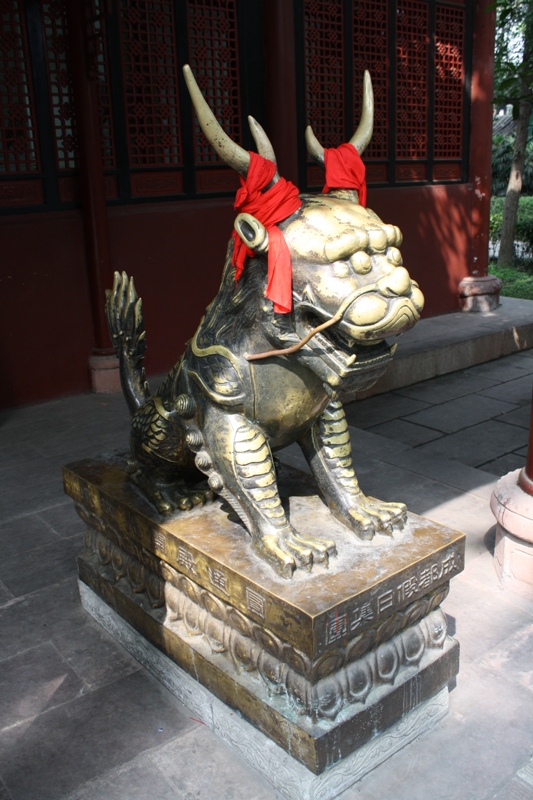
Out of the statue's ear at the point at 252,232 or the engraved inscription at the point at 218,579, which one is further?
the engraved inscription at the point at 218,579

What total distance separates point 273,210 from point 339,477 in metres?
0.92

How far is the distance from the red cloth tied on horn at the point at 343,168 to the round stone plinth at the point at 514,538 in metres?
1.77

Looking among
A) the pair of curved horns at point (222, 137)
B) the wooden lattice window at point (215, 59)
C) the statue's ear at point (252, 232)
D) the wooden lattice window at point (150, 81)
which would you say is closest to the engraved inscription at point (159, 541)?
the statue's ear at point (252, 232)

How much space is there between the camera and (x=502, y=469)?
4.72 metres

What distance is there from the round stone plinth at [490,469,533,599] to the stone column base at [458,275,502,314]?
5.73 metres

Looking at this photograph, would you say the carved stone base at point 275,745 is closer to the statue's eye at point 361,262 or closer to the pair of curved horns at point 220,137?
the statue's eye at point 361,262

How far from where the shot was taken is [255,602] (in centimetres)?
211

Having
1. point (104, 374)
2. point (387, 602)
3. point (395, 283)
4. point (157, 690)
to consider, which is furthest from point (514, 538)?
point (104, 374)

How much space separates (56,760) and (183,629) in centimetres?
56

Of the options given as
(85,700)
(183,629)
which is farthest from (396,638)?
(85,700)

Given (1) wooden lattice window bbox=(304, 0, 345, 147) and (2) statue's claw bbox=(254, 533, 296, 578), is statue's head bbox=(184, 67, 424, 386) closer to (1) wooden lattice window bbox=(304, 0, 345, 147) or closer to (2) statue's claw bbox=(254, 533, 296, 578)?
(2) statue's claw bbox=(254, 533, 296, 578)

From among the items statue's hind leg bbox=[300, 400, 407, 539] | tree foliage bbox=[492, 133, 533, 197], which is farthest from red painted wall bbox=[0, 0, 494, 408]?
tree foliage bbox=[492, 133, 533, 197]

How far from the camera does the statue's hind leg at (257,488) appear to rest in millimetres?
2146

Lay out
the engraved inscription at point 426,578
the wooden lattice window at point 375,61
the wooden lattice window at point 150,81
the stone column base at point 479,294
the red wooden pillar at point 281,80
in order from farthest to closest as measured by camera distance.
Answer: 1. the stone column base at point 479,294
2. the wooden lattice window at point 375,61
3. the red wooden pillar at point 281,80
4. the wooden lattice window at point 150,81
5. the engraved inscription at point 426,578
